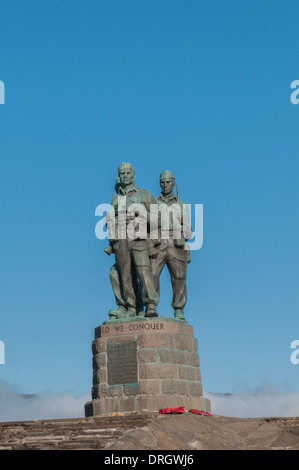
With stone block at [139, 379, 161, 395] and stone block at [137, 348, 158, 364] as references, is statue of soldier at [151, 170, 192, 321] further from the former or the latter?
stone block at [139, 379, 161, 395]

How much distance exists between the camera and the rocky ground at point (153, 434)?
20.0 metres

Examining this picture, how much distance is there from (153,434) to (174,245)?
7.69 meters

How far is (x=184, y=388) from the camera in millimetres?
24938

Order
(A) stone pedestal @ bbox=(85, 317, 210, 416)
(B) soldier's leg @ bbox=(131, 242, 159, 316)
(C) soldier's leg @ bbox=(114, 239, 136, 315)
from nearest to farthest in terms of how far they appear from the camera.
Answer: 1. (A) stone pedestal @ bbox=(85, 317, 210, 416)
2. (B) soldier's leg @ bbox=(131, 242, 159, 316)
3. (C) soldier's leg @ bbox=(114, 239, 136, 315)

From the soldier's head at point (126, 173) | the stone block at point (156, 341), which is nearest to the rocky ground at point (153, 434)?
the stone block at point (156, 341)

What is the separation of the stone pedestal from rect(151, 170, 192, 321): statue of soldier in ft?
4.37

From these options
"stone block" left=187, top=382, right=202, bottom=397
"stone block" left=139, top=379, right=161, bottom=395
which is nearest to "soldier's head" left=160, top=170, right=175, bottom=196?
"stone block" left=187, top=382, right=202, bottom=397

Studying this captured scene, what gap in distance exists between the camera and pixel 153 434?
2028 cm

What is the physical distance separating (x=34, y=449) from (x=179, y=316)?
769 cm

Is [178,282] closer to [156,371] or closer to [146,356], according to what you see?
[146,356]

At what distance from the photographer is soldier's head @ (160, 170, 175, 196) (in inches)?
1058
